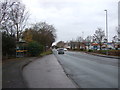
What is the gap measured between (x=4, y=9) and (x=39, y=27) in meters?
40.0

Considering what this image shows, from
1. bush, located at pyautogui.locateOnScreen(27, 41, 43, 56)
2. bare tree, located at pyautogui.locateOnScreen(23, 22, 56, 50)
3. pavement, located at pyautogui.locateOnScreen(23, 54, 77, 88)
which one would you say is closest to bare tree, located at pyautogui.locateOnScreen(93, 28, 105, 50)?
bare tree, located at pyautogui.locateOnScreen(23, 22, 56, 50)

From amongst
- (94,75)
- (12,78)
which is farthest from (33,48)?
(12,78)

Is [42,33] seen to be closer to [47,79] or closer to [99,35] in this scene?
[99,35]

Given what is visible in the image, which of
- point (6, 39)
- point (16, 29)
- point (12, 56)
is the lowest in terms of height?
point (12, 56)

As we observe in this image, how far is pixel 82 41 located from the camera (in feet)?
357

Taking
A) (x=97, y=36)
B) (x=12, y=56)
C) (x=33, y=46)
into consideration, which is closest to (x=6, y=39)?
(x=12, y=56)

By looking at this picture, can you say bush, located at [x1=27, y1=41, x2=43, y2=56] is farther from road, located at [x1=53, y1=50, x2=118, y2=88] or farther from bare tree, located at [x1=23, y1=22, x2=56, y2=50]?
road, located at [x1=53, y1=50, x2=118, y2=88]

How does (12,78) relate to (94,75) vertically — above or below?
above

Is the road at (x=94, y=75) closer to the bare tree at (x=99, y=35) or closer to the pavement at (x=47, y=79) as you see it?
the pavement at (x=47, y=79)

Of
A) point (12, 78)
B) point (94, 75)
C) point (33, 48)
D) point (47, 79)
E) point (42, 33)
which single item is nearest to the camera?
point (12, 78)

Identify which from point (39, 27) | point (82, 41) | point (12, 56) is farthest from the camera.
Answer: point (82, 41)

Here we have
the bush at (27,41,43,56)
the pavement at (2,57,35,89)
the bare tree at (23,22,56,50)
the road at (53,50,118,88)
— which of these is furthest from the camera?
the bare tree at (23,22,56,50)

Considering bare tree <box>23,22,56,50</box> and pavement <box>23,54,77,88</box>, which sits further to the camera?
bare tree <box>23,22,56,50</box>

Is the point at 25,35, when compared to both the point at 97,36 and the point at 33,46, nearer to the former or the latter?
the point at 33,46
